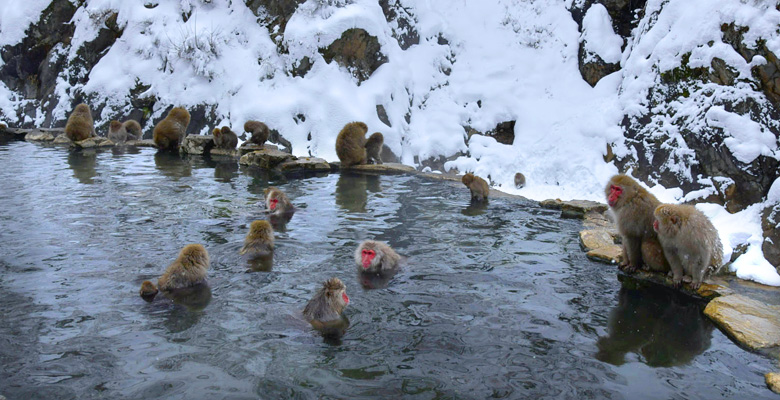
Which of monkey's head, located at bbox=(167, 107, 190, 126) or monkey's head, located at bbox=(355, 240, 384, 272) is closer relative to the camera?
monkey's head, located at bbox=(355, 240, 384, 272)

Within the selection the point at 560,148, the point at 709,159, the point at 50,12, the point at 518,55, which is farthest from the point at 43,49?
the point at 709,159

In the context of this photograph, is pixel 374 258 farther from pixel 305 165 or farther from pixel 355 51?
pixel 355 51

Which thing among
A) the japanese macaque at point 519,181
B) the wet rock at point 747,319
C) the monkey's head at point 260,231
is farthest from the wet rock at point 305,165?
the wet rock at point 747,319

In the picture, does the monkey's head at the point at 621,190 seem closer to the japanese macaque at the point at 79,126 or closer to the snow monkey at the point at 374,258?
the snow monkey at the point at 374,258

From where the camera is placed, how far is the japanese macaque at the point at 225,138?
1378cm

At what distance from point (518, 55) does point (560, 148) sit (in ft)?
14.2

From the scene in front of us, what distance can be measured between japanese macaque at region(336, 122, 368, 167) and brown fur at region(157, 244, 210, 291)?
718 cm

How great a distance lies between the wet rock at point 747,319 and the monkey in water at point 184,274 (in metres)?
4.58

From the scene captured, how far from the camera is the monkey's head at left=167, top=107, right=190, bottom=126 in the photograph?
48.3 feet

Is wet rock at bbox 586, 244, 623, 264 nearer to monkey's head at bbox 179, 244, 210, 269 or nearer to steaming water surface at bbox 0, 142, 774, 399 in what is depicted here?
steaming water surface at bbox 0, 142, 774, 399

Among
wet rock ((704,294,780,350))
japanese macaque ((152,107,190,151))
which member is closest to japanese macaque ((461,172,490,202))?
wet rock ((704,294,780,350))

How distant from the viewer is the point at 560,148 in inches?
446

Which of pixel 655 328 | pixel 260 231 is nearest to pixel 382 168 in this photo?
pixel 260 231

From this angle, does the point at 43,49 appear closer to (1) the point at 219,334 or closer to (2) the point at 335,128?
(2) the point at 335,128
